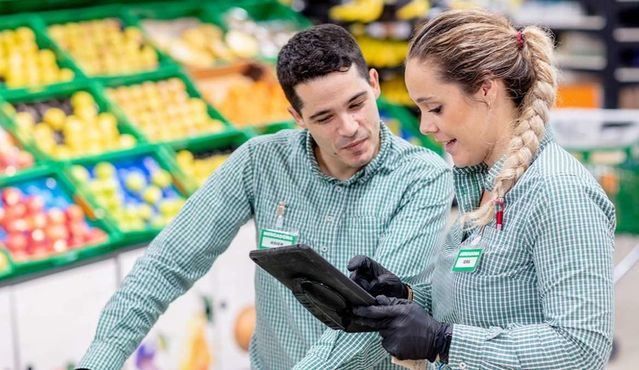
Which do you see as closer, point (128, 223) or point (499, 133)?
point (499, 133)

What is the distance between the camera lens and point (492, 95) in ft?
7.20

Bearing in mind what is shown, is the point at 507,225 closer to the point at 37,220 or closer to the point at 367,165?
the point at 367,165

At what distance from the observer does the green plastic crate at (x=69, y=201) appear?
4855 mm

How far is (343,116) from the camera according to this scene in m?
2.92

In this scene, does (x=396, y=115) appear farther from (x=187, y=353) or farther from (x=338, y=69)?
(x=338, y=69)

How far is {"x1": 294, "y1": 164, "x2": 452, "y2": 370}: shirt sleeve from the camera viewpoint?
2.57 metres

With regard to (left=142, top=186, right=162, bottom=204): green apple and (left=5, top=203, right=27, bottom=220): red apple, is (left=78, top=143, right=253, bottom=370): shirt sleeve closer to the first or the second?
(left=5, top=203, right=27, bottom=220): red apple

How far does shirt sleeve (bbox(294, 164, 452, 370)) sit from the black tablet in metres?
0.25

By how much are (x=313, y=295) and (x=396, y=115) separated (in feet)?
17.0

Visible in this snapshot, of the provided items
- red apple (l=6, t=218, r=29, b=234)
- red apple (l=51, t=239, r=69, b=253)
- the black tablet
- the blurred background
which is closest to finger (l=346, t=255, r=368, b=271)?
the black tablet

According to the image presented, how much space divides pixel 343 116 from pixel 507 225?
0.86m

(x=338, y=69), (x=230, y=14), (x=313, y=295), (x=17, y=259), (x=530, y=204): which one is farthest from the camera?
(x=230, y=14)

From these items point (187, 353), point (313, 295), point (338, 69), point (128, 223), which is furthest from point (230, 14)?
point (313, 295)

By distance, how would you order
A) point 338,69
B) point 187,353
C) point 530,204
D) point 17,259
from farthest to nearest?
point 187,353 < point 17,259 < point 338,69 < point 530,204
